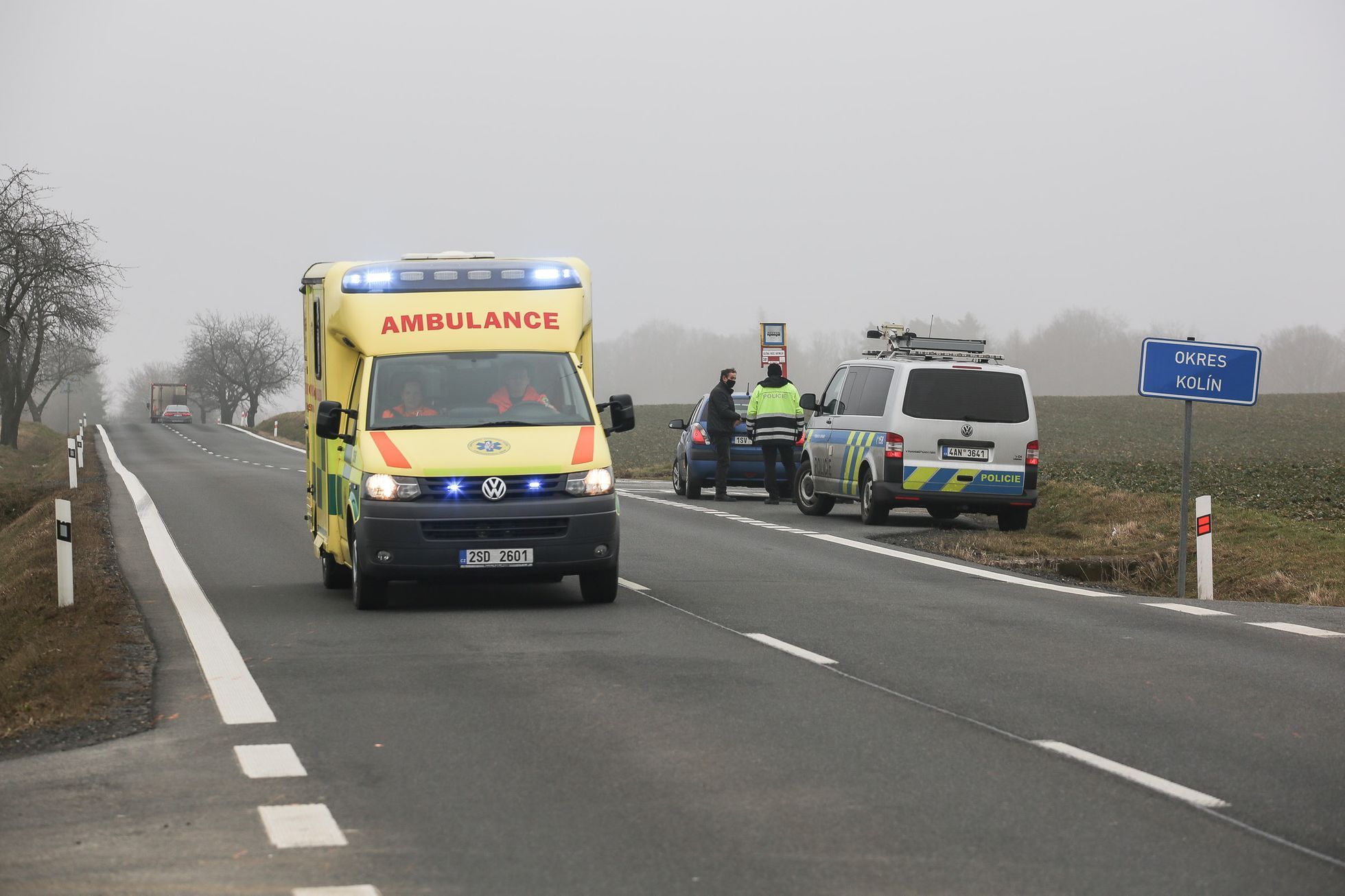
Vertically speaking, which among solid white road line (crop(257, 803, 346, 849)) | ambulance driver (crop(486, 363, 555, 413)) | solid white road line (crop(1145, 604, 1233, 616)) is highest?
ambulance driver (crop(486, 363, 555, 413))

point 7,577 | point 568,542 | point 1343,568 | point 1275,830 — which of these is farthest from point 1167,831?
point 7,577

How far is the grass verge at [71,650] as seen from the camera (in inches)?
299

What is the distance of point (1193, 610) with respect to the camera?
12.0 metres

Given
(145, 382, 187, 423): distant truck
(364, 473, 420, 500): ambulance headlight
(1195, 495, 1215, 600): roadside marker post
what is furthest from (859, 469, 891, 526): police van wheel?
(145, 382, 187, 423): distant truck

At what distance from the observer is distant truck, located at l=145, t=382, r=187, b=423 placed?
110762 mm

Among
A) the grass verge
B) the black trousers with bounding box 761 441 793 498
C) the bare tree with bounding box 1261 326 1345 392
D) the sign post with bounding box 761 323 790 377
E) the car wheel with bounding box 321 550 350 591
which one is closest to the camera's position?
the grass verge

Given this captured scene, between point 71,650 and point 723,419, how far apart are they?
15345 millimetres

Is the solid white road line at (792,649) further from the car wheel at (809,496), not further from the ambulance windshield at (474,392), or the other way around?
the car wheel at (809,496)

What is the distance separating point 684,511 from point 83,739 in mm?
15778

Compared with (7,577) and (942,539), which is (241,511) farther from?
(942,539)

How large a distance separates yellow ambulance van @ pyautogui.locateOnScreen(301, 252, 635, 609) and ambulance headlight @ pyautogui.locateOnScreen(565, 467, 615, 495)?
0.04 ft

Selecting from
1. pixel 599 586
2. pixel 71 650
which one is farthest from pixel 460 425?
pixel 71 650

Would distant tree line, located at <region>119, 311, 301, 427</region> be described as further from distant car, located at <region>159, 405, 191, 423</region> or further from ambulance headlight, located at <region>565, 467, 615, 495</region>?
ambulance headlight, located at <region>565, 467, 615, 495</region>

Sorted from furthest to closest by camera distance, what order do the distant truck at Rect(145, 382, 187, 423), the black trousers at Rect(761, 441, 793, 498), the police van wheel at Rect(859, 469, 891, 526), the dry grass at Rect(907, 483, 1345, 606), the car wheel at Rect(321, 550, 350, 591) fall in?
the distant truck at Rect(145, 382, 187, 423), the black trousers at Rect(761, 441, 793, 498), the police van wheel at Rect(859, 469, 891, 526), the dry grass at Rect(907, 483, 1345, 606), the car wheel at Rect(321, 550, 350, 591)
